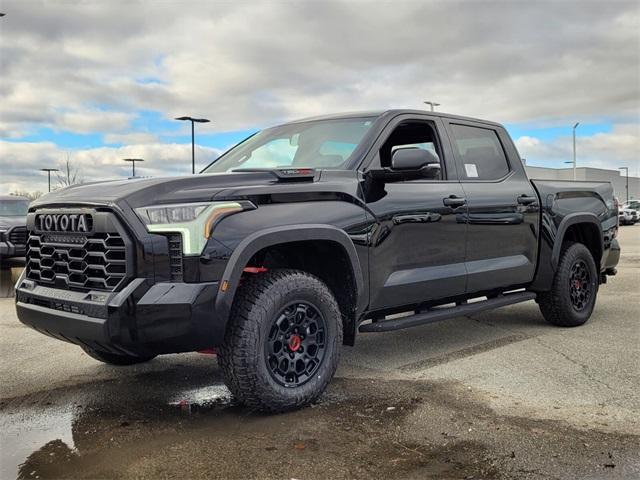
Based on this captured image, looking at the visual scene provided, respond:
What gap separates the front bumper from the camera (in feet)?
10.7

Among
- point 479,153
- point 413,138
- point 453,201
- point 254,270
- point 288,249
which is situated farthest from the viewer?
point 479,153

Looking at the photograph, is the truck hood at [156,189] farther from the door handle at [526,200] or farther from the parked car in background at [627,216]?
the parked car in background at [627,216]

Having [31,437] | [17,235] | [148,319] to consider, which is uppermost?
[17,235]

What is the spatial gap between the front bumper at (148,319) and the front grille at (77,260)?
0.32ft

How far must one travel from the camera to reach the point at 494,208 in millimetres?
5324

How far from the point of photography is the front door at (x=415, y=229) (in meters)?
4.34

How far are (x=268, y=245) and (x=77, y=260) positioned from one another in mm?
1094

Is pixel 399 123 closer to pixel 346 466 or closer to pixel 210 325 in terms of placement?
pixel 210 325

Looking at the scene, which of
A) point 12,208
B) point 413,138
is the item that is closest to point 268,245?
point 413,138

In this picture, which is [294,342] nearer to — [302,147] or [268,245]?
[268,245]

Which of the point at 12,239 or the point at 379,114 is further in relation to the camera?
the point at 12,239

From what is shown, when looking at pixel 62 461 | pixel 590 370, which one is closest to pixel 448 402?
pixel 590 370

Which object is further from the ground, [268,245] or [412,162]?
[412,162]

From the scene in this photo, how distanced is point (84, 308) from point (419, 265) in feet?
7.79
